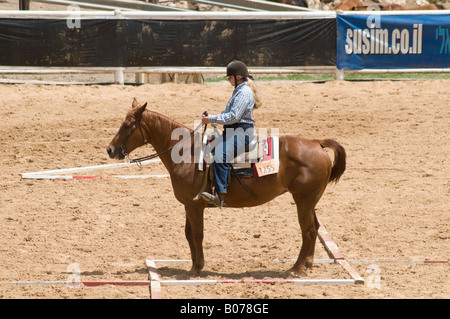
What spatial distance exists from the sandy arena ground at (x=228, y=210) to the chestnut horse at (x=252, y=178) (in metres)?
0.51

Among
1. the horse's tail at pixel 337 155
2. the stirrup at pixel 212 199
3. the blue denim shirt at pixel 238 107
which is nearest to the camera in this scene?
the blue denim shirt at pixel 238 107

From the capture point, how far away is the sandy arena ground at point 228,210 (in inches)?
331

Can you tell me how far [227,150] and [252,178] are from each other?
1.57ft

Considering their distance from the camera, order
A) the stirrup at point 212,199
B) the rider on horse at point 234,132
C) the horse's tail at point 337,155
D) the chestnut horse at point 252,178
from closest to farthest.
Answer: the rider on horse at point 234,132 → the stirrup at point 212,199 → the chestnut horse at point 252,178 → the horse's tail at point 337,155

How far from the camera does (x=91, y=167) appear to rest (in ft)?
42.6

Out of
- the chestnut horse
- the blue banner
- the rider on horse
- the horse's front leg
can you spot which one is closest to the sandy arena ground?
the horse's front leg

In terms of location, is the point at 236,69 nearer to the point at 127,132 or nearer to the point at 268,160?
the point at 268,160

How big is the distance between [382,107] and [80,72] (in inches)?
312

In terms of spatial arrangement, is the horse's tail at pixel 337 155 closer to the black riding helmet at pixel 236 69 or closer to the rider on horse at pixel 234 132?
the rider on horse at pixel 234 132

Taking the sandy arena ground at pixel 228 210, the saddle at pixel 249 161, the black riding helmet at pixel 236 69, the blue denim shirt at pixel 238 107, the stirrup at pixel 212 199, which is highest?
the black riding helmet at pixel 236 69

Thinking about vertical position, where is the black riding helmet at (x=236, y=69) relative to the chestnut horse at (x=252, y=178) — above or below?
above

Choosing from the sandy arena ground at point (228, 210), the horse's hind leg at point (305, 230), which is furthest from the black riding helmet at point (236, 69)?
the sandy arena ground at point (228, 210)

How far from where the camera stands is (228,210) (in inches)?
436

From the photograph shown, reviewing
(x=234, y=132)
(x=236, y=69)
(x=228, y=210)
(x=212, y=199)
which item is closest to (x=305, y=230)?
(x=212, y=199)
